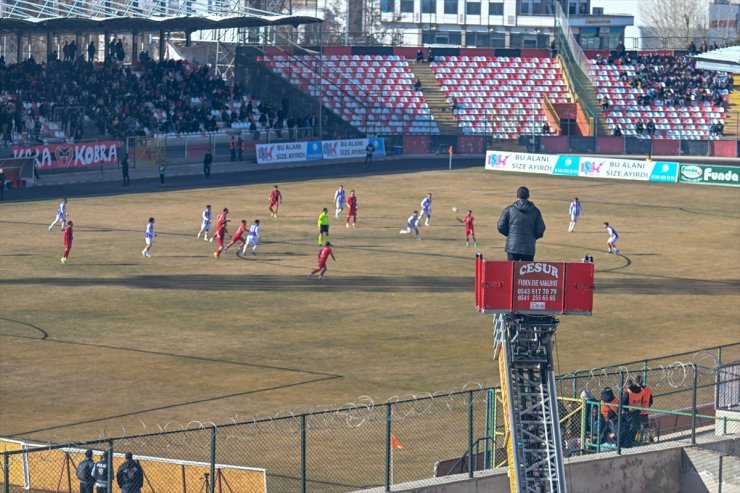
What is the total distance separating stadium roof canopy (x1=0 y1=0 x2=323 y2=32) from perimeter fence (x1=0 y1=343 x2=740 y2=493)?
48.8 metres

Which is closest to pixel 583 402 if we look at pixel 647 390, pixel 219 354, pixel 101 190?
pixel 647 390

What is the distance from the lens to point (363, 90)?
95.8 meters

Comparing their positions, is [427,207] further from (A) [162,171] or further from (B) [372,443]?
(B) [372,443]

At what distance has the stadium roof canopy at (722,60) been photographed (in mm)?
81438

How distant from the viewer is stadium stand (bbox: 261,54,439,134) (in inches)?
3669

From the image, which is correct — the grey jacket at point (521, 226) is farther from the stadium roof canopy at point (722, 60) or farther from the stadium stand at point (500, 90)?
the stadium stand at point (500, 90)

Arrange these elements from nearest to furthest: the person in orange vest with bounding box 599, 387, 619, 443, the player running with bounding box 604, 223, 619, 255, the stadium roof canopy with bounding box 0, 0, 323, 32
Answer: the person in orange vest with bounding box 599, 387, 619, 443, the player running with bounding box 604, 223, 619, 255, the stadium roof canopy with bounding box 0, 0, 323, 32

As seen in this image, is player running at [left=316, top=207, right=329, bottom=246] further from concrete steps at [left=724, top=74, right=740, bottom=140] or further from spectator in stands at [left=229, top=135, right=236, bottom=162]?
concrete steps at [left=724, top=74, right=740, bottom=140]

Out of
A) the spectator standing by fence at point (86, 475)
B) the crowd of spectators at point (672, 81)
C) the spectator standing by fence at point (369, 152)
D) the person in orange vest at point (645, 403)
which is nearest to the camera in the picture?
the spectator standing by fence at point (86, 475)

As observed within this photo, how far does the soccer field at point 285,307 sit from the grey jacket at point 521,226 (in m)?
10.4

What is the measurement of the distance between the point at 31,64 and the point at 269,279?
130 feet

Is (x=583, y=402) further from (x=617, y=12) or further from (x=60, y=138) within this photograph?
(x=617, y=12)

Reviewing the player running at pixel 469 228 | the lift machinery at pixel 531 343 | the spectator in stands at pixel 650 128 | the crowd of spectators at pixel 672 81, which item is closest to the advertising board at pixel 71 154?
the player running at pixel 469 228

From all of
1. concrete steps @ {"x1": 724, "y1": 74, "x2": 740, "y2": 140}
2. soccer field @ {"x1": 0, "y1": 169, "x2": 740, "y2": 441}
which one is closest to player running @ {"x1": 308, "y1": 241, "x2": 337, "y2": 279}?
soccer field @ {"x1": 0, "y1": 169, "x2": 740, "y2": 441}
